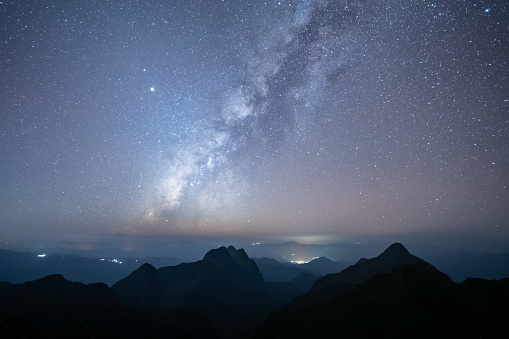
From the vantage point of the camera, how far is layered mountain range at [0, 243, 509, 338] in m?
40.4

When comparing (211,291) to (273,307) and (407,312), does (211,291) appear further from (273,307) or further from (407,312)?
(407,312)

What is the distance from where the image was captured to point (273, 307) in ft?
319

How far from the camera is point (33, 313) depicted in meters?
57.9

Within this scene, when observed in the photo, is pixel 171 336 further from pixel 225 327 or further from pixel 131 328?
pixel 225 327

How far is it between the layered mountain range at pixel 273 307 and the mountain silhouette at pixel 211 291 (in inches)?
18.0

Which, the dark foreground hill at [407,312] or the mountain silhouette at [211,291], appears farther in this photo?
the mountain silhouette at [211,291]

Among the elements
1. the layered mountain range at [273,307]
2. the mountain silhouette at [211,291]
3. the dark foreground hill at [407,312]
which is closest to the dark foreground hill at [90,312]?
the layered mountain range at [273,307]

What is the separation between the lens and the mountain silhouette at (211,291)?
83875mm


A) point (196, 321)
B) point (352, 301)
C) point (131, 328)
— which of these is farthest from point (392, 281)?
point (131, 328)

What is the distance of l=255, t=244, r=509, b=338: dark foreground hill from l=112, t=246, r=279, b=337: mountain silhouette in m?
37.2

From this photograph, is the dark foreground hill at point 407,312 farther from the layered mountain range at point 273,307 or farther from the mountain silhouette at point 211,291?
the mountain silhouette at point 211,291

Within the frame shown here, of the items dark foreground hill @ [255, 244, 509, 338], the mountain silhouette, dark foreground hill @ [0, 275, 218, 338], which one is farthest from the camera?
the mountain silhouette

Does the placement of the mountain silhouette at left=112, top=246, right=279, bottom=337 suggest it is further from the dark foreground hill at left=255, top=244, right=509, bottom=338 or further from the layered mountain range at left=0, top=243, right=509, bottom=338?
the dark foreground hill at left=255, top=244, right=509, bottom=338

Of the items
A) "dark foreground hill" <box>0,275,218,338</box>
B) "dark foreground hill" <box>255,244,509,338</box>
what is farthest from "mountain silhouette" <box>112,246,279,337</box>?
"dark foreground hill" <box>255,244,509,338</box>
